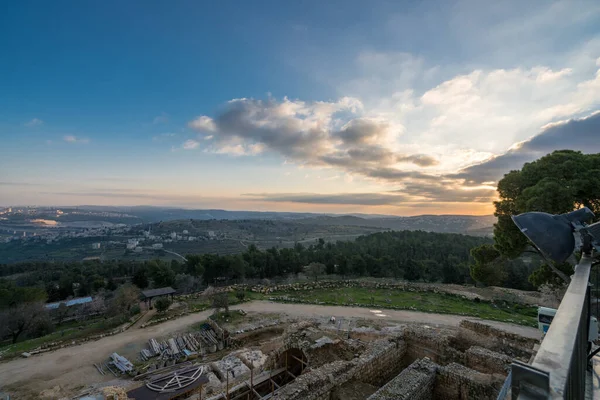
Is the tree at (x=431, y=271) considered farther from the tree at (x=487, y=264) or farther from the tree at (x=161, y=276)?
the tree at (x=161, y=276)

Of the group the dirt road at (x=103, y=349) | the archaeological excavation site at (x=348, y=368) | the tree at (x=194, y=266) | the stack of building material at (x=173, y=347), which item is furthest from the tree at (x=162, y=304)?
the tree at (x=194, y=266)

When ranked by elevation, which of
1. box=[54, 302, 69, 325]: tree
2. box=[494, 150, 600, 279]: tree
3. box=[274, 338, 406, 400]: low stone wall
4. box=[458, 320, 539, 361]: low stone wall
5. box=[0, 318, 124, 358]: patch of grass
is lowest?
box=[54, 302, 69, 325]: tree

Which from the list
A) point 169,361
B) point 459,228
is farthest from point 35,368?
point 459,228

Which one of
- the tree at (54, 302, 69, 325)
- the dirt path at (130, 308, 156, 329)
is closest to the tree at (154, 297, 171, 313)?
the dirt path at (130, 308, 156, 329)

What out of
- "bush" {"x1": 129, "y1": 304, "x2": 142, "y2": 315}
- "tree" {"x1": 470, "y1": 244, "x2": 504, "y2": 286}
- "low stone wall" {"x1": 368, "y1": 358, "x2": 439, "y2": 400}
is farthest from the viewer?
"bush" {"x1": 129, "y1": 304, "x2": 142, "y2": 315}

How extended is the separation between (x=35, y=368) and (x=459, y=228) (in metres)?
205

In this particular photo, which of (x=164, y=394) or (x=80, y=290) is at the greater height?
(x=164, y=394)

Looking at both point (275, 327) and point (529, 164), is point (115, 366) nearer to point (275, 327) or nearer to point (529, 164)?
point (275, 327)

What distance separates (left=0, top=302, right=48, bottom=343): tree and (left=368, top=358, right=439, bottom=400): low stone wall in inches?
1142

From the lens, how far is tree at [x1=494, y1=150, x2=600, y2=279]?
38.9 feet

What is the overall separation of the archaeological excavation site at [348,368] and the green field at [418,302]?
9461mm

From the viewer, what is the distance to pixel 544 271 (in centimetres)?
1532

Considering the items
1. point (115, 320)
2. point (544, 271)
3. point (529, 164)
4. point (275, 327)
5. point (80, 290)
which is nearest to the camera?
point (529, 164)

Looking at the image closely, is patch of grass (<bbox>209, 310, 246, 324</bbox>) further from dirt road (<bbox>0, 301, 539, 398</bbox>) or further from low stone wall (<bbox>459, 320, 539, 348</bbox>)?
low stone wall (<bbox>459, 320, 539, 348</bbox>)
